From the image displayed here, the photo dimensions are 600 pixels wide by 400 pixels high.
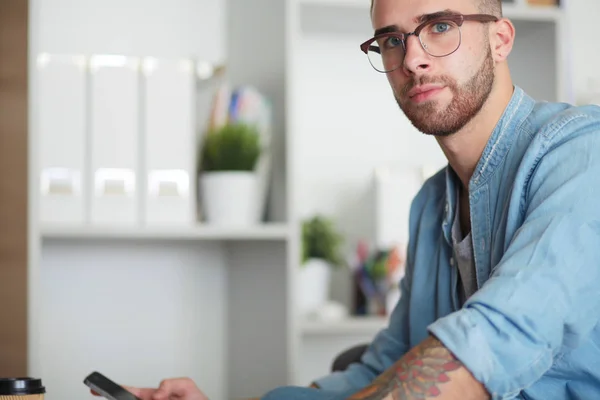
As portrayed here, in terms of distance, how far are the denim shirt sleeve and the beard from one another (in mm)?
213

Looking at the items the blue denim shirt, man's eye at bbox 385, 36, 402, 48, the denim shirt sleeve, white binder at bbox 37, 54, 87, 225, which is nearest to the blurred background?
white binder at bbox 37, 54, 87, 225

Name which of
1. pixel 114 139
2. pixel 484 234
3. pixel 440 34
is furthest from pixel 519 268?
pixel 114 139

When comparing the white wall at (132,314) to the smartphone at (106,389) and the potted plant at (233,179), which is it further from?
the smartphone at (106,389)

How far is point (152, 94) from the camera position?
6.84 feet

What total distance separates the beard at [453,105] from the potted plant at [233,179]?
0.82 m

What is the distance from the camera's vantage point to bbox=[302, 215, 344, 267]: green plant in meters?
2.31

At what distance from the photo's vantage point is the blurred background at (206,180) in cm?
202

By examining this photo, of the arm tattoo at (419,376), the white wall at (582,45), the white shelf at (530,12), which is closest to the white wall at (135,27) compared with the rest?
the white shelf at (530,12)

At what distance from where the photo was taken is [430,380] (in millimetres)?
914

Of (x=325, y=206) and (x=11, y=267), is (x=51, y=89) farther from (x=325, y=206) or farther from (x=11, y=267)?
A: (x=325, y=206)

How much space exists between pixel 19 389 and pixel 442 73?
740mm

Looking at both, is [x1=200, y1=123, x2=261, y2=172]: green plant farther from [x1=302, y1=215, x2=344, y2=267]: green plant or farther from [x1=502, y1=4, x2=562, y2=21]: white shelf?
[x1=502, y1=4, x2=562, y2=21]: white shelf

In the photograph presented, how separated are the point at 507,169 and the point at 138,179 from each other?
1.05 m

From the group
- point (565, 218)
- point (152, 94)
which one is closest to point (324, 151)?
point (152, 94)
